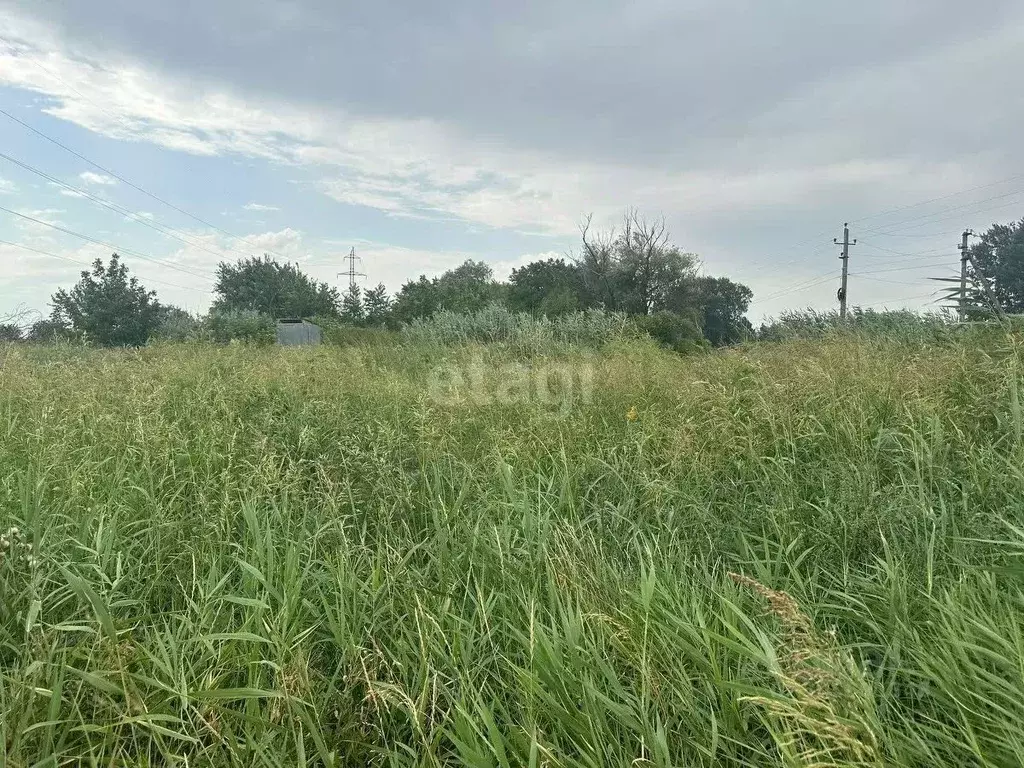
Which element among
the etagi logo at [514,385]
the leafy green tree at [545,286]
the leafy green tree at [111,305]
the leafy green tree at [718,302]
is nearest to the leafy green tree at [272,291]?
the leafy green tree at [111,305]

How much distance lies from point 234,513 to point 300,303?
57.5m

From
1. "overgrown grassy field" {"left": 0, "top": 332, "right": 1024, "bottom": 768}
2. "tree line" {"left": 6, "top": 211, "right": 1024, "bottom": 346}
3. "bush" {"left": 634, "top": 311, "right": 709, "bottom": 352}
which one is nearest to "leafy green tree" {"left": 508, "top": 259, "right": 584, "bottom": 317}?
"tree line" {"left": 6, "top": 211, "right": 1024, "bottom": 346}

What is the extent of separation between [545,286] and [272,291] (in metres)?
33.0

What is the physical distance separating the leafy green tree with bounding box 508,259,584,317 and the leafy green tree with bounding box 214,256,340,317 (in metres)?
22.9

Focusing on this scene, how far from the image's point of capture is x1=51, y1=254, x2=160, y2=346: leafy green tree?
41188 mm

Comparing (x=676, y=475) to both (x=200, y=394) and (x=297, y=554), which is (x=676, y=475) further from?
(x=200, y=394)

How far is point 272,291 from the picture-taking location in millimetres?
56719

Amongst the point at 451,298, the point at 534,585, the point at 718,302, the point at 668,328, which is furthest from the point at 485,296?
the point at 534,585

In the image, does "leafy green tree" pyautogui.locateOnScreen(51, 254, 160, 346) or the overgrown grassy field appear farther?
"leafy green tree" pyautogui.locateOnScreen(51, 254, 160, 346)

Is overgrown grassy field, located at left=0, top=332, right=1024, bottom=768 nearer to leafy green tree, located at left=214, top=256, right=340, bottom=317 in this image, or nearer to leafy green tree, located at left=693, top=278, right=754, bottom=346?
leafy green tree, located at left=693, top=278, right=754, bottom=346

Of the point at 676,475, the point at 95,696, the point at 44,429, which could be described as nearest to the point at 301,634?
the point at 95,696

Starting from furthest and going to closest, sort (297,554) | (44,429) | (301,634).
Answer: (44,429), (297,554), (301,634)

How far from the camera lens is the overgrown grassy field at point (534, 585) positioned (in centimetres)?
108

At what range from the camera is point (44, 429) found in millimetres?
2598
